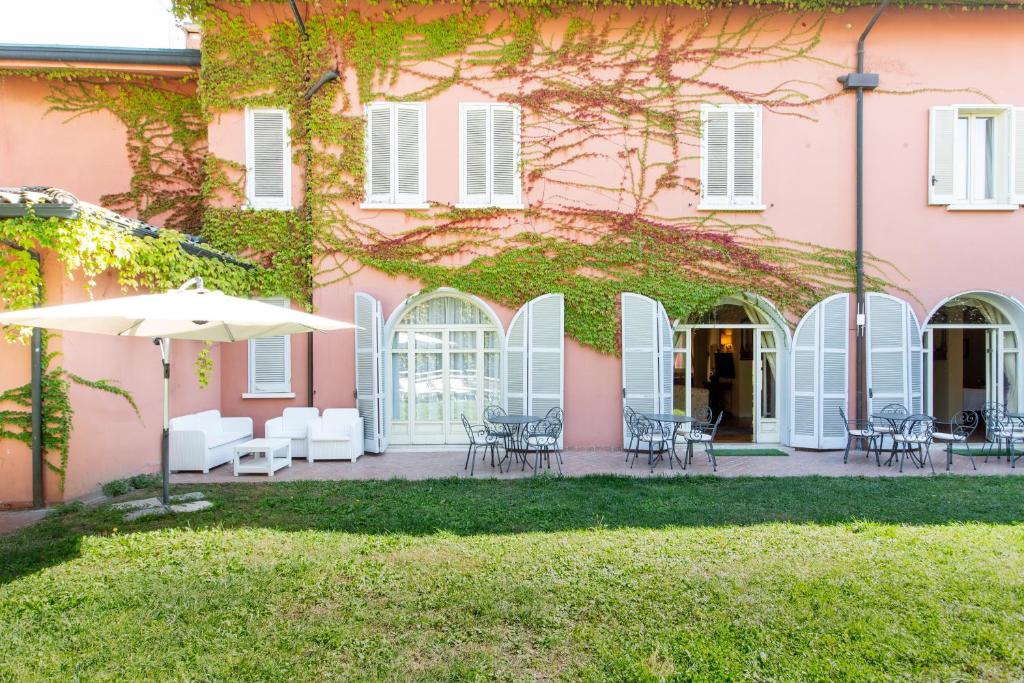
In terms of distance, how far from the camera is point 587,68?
30.7 feet

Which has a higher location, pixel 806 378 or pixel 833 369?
pixel 833 369

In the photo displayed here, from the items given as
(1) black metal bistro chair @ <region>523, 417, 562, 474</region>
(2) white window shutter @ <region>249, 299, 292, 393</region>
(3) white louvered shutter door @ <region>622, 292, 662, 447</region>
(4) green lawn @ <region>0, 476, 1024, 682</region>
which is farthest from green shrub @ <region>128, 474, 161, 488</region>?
(3) white louvered shutter door @ <region>622, 292, 662, 447</region>

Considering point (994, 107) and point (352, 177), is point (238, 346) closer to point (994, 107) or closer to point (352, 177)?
point (352, 177)

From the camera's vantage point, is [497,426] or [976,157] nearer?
[497,426]

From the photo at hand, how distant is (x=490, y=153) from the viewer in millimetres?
9375

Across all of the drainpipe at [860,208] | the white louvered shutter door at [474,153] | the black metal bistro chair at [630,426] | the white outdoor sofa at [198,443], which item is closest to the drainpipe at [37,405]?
the white outdoor sofa at [198,443]

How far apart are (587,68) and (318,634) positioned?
8.93 meters

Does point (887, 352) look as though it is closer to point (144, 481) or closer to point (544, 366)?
point (544, 366)

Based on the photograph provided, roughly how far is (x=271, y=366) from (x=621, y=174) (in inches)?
259

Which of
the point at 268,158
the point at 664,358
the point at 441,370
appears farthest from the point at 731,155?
the point at 268,158

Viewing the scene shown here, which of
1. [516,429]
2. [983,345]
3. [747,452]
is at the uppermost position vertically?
[983,345]

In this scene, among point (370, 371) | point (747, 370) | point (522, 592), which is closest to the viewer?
point (522, 592)

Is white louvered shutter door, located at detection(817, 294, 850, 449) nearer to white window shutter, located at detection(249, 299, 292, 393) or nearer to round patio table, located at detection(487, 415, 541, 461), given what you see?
round patio table, located at detection(487, 415, 541, 461)

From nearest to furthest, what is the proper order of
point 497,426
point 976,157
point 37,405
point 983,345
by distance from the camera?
point 37,405 → point 497,426 → point 976,157 → point 983,345
